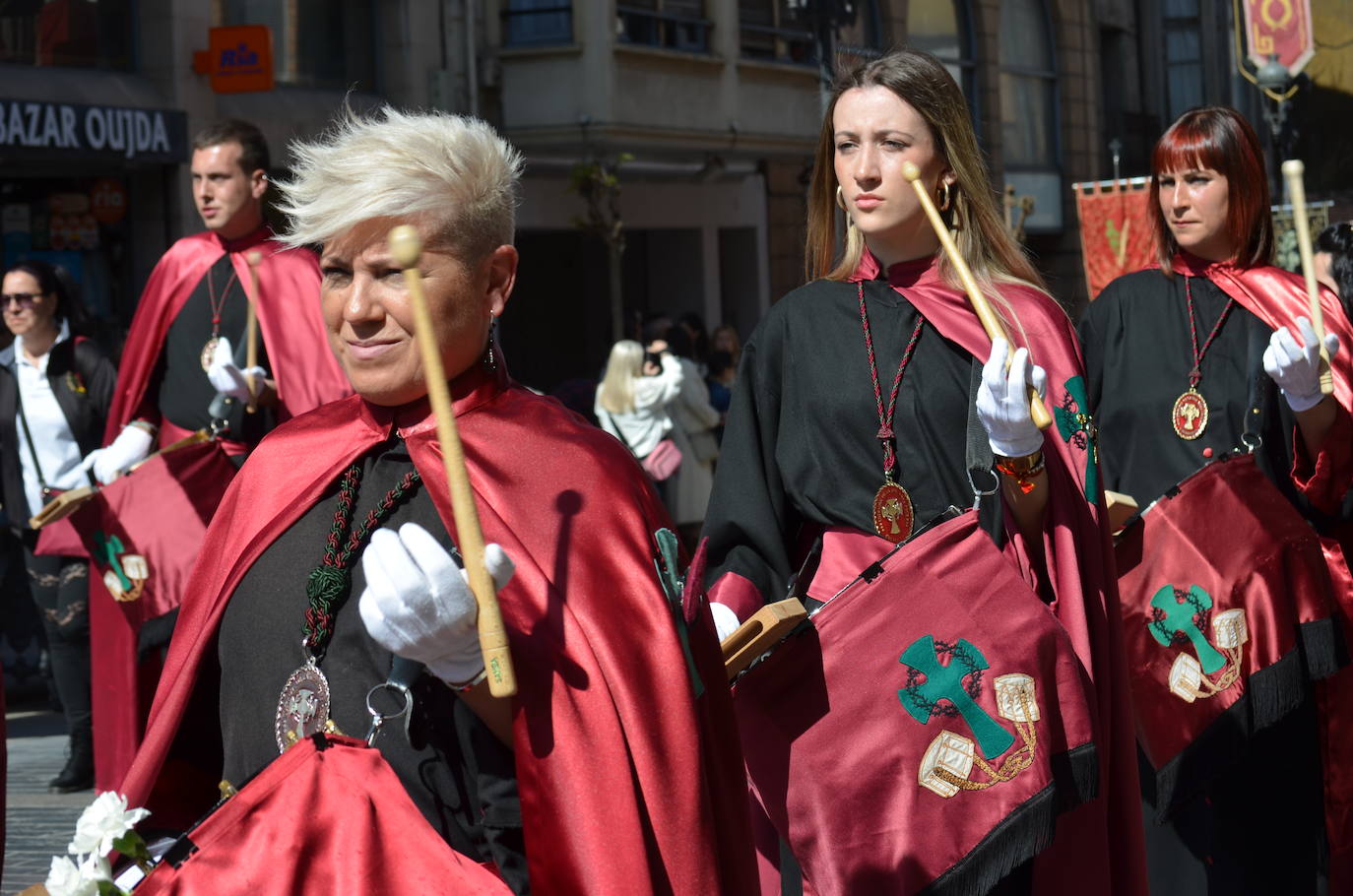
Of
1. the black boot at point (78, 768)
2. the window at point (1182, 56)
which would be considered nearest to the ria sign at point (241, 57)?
the black boot at point (78, 768)

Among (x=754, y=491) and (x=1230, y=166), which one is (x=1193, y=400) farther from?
(x=754, y=491)

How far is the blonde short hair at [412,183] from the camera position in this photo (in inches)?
101

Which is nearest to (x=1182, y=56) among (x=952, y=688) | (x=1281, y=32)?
(x=1281, y=32)

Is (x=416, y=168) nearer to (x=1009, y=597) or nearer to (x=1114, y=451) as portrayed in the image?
(x=1009, y=597)

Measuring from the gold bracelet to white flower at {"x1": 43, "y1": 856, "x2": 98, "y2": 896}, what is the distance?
73.0 inches

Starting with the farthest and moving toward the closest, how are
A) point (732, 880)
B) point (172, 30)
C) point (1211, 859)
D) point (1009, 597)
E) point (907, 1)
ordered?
point (907, 1) < point (172, 30) < point (1211, 859) < point (1009, 597) < point (732, 880)

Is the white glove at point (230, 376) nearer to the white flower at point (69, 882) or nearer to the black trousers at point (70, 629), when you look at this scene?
the black trousers at point (70, 629)

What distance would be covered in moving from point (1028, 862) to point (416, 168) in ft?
5.88

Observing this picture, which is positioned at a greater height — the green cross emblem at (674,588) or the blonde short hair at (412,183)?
the blonde short hair at (412,183)

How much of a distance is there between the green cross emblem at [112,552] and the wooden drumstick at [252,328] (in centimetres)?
55

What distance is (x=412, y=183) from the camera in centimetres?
258

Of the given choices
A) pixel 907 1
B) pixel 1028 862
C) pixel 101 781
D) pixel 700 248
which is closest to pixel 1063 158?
pixel 907 1

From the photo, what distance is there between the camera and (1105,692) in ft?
12.5

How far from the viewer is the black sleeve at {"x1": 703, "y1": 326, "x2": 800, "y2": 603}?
152 inches
